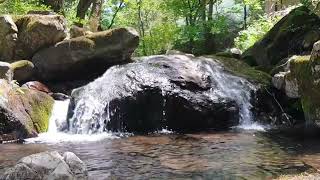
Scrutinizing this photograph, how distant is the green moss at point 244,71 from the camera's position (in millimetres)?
16927

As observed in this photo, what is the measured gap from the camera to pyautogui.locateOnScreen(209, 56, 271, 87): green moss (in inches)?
666

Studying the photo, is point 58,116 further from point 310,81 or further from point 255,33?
point 255,33

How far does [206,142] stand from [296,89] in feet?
12.3

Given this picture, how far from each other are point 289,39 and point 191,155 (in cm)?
952

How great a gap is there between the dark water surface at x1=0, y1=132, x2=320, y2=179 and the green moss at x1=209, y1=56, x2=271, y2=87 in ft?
12.6

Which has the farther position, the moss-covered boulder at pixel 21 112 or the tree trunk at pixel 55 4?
the tree trunk at pixel 55 4

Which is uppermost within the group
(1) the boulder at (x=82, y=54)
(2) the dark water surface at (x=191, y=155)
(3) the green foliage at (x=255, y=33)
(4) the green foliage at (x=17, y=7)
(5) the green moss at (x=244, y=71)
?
(4) the green foliage at (x=17, y=7)

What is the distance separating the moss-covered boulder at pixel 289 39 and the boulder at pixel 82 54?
558cm

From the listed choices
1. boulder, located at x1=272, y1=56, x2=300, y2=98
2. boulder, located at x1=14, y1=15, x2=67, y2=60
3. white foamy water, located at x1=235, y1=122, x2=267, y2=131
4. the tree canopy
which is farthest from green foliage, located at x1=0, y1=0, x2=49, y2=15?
boulder, located at x1=272, y1=56, x2=300, y2=98

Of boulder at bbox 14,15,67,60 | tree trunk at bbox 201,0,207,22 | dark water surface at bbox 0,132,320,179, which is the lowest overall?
dark water surface at bbox 0,132,320,179

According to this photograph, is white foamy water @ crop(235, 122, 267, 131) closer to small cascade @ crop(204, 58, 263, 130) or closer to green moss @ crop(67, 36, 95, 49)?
small cascade @ crop(204, 58, 263, 130)

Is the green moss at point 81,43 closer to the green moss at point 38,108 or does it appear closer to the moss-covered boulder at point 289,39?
the green moss at point 38,108

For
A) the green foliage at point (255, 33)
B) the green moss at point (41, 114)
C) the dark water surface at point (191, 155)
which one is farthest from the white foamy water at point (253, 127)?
the green foliage at point (255, 33)

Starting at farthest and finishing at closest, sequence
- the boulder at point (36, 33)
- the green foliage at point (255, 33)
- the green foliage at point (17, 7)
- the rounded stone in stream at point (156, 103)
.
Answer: the green foliage at point (255, 33), the green foliage at point (17, 7), the boulder at point (36, 33), the rounded stone in stream at point (156, 103)
